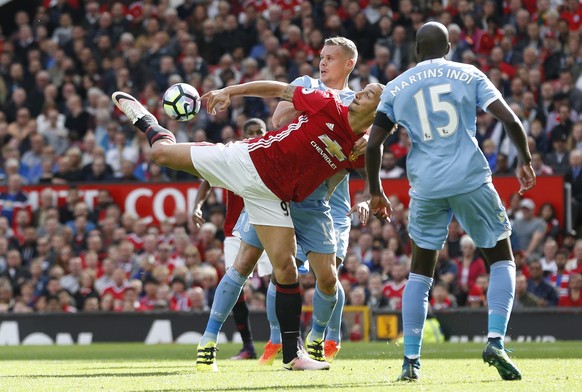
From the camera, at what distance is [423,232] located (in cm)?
756

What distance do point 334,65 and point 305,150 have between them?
4.92ft

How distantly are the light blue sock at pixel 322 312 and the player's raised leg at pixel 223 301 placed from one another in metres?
0.61

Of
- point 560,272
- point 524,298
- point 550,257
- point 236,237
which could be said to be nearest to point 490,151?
point 550,257

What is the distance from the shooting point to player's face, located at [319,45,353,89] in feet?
31.6

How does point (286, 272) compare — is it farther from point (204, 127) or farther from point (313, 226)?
point (204, 127)

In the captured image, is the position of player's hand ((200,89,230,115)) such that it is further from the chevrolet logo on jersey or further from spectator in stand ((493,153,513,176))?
spectator in stand ((493,153,513,176))

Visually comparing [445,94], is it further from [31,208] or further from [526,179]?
[31,208]

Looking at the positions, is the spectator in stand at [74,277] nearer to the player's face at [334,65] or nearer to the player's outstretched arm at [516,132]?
the player's face at [334,65]

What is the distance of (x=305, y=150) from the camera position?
27.4 feet

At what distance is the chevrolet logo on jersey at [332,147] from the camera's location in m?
8.36

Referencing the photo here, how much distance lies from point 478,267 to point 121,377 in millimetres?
8272

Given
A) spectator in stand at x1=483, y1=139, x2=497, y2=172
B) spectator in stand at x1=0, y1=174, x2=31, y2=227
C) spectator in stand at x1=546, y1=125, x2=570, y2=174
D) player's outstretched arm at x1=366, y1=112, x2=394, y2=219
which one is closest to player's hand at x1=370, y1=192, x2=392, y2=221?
player's outstretched arm at x1=366, y1=112, x2=394, y2=219

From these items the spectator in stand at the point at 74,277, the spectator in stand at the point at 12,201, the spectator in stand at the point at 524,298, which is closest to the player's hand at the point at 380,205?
the spectator in stand at the point at 524,298

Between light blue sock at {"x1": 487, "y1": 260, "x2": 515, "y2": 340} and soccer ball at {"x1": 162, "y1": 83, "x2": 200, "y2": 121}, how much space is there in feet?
10.1
